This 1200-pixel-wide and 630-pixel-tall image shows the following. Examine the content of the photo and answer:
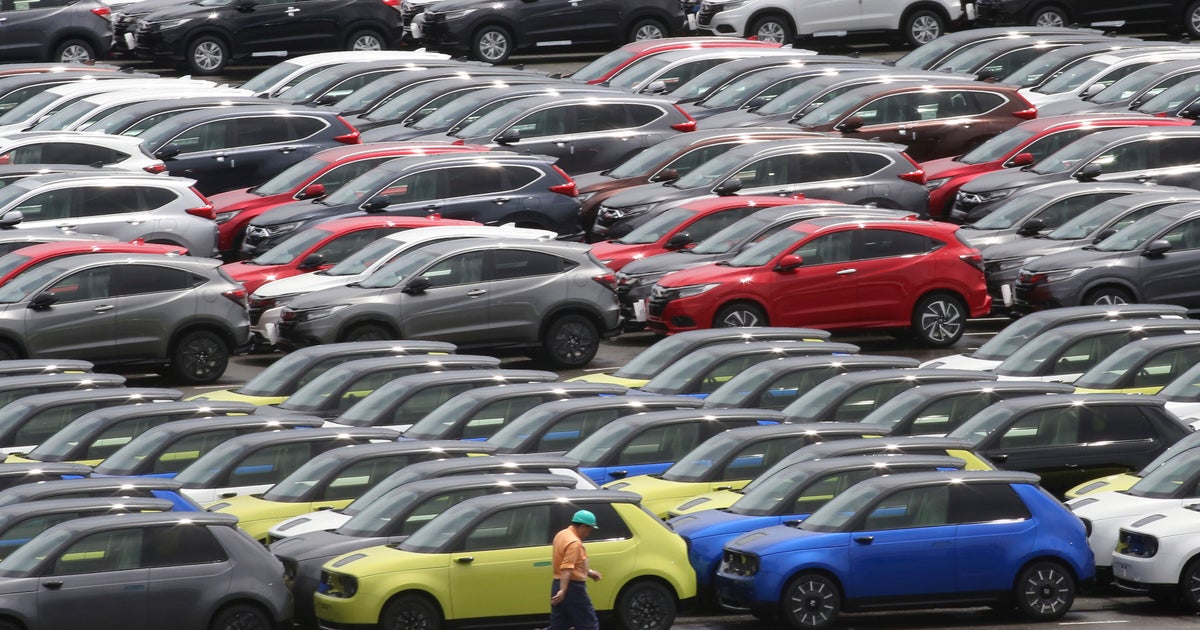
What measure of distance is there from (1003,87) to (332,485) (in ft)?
65.9

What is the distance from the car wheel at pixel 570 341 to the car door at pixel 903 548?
9792 millimetres

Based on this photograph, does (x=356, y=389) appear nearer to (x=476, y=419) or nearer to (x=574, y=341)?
(x=476, y=419)

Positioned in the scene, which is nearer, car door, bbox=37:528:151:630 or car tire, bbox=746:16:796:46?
car door, bbox=37:528:151:630

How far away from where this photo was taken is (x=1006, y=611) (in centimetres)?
1745

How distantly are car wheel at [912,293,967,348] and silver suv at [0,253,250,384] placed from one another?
27.2 feet

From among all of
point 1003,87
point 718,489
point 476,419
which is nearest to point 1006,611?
point 718,489

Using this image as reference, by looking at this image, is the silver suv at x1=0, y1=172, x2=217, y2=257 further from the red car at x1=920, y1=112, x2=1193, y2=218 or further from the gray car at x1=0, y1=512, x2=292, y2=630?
the gray car at x1=0, y1=512, x2=292, y2=630

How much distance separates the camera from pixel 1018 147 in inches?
1284

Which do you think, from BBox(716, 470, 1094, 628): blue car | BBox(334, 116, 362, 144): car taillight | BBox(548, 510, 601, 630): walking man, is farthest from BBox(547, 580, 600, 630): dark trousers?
BBox(334, 116, 362, 144): car taillight

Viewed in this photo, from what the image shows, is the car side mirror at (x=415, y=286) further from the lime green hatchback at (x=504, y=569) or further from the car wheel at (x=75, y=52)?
the car wheel at (x=75, y=52)

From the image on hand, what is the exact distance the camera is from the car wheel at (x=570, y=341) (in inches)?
1034

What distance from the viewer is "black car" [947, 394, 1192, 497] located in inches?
769

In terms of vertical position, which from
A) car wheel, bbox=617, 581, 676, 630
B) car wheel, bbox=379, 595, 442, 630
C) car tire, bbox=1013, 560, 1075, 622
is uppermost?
car wheel, bbox=379, 595, 442, 630

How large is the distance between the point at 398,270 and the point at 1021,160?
429 inches
